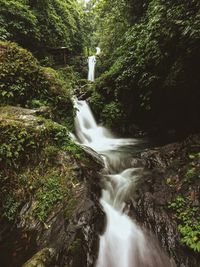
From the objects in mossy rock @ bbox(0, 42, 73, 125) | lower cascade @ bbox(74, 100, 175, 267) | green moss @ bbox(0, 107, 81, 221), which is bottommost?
lower cascade @ bbox(74, 100, 175, 267)

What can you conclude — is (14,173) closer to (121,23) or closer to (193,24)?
(193,24)

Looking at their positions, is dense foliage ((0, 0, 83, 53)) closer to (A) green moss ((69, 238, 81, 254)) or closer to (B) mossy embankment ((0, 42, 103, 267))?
(B) mossy embankment ((0, 42, 103, 267))

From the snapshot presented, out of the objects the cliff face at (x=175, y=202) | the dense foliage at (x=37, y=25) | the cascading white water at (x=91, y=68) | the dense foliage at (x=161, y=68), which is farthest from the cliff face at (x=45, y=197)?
the cascading white water at (x=91, y=68)

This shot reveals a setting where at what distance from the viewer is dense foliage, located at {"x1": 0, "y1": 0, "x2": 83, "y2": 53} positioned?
10.2m

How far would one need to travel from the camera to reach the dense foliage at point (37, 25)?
400 inches

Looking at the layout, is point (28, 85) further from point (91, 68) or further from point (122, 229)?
point (91, 68)

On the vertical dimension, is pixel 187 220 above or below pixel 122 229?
above

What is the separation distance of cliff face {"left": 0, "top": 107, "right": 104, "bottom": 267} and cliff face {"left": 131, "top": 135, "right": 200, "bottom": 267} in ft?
2.64

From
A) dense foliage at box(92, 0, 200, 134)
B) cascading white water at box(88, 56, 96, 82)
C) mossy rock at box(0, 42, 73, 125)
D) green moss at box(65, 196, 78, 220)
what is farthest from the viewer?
cascading white water at box(88, 56, 96, 82)

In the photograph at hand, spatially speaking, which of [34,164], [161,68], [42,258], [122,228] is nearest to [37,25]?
[161,68]

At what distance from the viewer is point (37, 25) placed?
12164 millimetres

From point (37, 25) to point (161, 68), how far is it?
882 centimetres

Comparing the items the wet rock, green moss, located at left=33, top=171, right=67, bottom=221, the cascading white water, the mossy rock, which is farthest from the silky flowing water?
the cascading white water

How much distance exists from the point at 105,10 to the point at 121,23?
189cm
